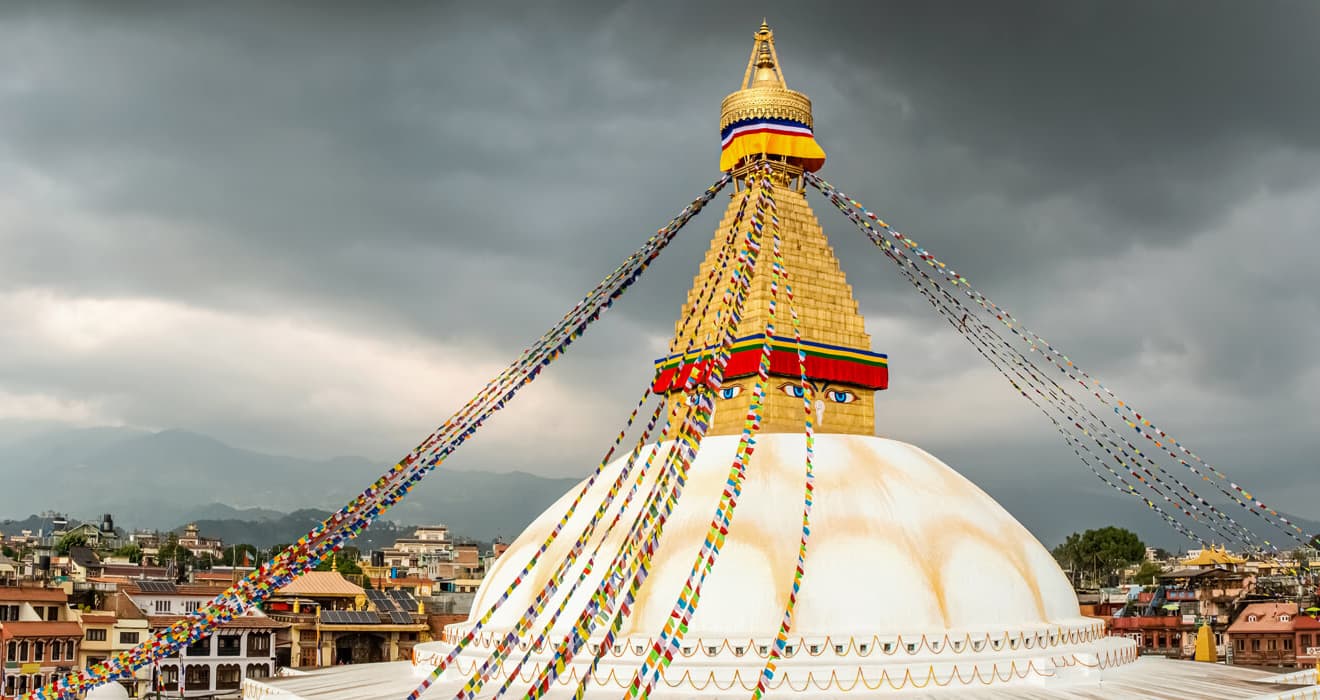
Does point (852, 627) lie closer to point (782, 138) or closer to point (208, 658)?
point (782, 138)

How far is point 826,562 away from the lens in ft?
49.9

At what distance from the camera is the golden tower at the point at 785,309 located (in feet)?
61.4

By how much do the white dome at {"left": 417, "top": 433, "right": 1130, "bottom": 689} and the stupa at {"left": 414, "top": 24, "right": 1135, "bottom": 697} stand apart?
0.03 m

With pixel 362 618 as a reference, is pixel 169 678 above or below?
below

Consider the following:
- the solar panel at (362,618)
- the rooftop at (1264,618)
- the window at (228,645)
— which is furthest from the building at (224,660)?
the rooftop at (1264,618)

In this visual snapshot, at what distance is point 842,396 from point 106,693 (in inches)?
484

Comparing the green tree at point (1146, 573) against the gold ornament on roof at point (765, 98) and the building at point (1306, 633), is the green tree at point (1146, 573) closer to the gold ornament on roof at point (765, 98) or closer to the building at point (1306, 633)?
the building at point (1306, 633)

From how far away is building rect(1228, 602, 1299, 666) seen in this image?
31.0 metres

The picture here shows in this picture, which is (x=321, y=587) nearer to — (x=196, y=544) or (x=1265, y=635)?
(x=1265, y=635)

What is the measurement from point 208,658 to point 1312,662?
2617 centimetres

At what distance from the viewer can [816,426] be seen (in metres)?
18.8

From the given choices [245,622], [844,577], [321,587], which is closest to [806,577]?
[844,577]

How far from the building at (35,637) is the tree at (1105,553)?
5304 centimetres

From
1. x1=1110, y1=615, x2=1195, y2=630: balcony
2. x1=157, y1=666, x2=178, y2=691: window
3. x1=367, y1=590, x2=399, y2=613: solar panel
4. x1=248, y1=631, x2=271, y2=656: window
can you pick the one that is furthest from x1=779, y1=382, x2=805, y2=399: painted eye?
x1=1110, y1=615, x2=1195, y2=630: balcony
